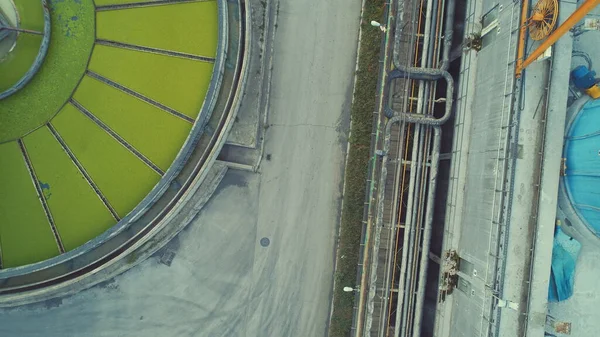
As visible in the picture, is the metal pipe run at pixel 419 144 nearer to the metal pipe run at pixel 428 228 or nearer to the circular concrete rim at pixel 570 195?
the metal pipe run at pixel 428 228

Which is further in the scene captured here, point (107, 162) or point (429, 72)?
point (107, 162)

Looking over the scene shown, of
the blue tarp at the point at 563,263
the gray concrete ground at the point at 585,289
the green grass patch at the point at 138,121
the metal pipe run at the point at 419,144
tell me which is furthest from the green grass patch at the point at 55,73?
the blue tarp at the point at 563,263

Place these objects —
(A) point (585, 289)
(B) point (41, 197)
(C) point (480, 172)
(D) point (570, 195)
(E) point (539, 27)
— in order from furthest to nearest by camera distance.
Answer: (B) point (41, 197)
(C) point (480, 172)
(A) point (585, 289)
(D) point (570, 195)
(E) point (539, 27)

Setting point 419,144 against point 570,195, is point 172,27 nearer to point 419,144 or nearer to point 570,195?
point 419,144

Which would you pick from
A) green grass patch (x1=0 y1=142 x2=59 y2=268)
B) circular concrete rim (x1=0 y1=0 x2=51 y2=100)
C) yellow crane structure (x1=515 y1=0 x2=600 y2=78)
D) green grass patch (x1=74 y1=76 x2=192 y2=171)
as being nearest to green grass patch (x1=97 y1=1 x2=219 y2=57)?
circular concrete rim (x1=0 y1=0 x2=51 y2=100)

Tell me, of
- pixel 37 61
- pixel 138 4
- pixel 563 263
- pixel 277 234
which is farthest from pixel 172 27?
pixel 563 263

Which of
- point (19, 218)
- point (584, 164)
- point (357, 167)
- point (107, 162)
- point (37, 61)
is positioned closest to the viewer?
point (584, 164)

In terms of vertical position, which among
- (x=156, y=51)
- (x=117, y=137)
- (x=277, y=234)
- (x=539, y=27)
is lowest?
(x=277, y=234)
